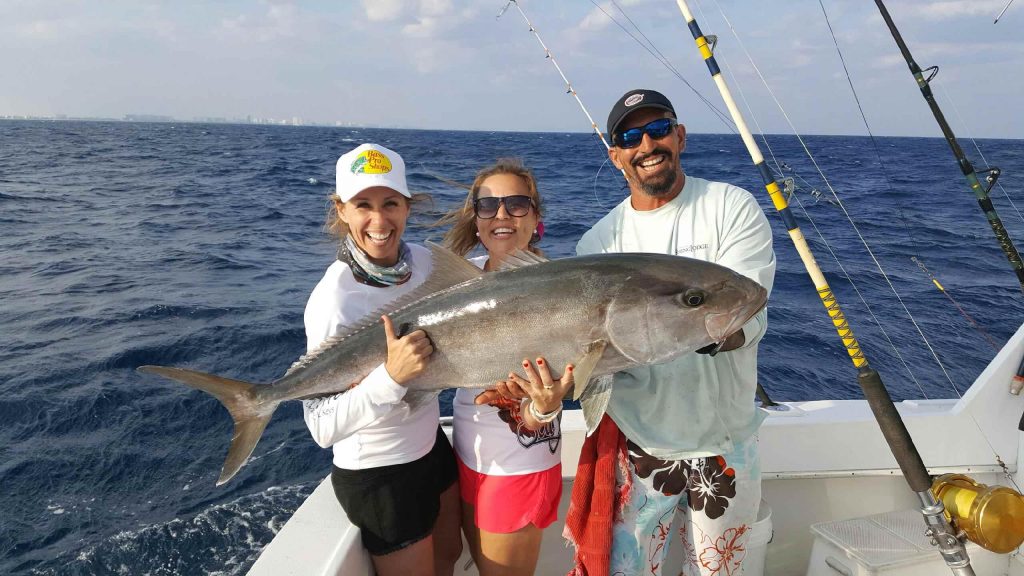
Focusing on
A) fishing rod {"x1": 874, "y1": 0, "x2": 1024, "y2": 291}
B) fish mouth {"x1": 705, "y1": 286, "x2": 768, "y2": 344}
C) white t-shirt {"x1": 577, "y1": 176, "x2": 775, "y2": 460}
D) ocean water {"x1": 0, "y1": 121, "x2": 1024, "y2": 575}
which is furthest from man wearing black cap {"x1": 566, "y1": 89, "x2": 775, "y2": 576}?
fishing rod {"x1": 874, "y1": 0, "x2": 1024, "y2": 291}

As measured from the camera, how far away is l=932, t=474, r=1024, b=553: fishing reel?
2816mm

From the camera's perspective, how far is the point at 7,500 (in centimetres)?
585

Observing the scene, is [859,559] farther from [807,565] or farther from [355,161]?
[355,161]

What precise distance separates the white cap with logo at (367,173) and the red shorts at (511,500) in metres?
1.38

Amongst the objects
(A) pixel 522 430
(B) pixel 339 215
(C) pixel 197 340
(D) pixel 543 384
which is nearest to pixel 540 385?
(D) pixel 543 384

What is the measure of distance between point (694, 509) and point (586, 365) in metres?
0.99

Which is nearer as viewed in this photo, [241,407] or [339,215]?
[241,407]

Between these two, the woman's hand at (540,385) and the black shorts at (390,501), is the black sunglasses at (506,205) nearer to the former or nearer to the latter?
the woman's hand at (540,385)

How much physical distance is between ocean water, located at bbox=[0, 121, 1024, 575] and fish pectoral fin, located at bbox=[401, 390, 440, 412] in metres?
1.03

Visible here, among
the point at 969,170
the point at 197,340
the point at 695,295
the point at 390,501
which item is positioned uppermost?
the point at 969,170

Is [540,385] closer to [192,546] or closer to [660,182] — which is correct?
[660,182]

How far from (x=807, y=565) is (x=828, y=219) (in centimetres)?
1798

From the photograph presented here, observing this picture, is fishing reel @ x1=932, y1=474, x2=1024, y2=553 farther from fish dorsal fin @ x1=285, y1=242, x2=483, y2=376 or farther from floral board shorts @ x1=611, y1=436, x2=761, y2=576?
fish dorsal fin @ x1=285, y1=242, x2=483, y2=376

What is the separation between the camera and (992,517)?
111 inches
